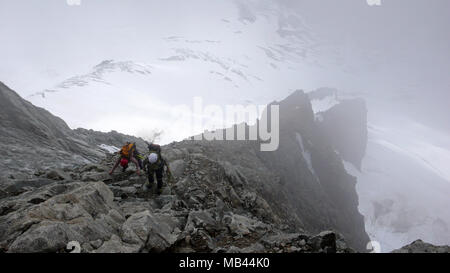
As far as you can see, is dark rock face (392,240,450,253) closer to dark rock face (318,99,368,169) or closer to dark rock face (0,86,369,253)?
dark rock face (0,86,369,253)

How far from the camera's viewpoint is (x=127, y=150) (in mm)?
13781

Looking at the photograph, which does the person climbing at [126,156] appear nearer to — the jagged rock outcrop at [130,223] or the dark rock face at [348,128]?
the jagged rock outcrop at [130,223]

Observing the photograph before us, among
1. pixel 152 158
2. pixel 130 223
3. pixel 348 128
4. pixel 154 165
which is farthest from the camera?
pixel 348 128

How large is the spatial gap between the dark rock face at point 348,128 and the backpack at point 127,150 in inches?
3584

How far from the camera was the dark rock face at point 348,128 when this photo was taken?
102 meters

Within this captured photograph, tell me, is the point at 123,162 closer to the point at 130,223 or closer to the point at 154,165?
the point at 154,165

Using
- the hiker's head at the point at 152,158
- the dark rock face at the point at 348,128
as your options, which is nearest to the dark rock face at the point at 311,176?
the hiker's head at the point at 152,158

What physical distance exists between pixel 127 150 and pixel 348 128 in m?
107

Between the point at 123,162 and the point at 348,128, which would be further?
the point at 348,128

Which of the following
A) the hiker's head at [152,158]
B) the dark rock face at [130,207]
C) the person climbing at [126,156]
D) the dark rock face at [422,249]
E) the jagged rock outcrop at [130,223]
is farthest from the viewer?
the person climbing at [126,156]

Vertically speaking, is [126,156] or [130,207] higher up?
[126,156]

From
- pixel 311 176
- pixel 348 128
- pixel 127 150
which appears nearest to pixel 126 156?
pixel 127 150
